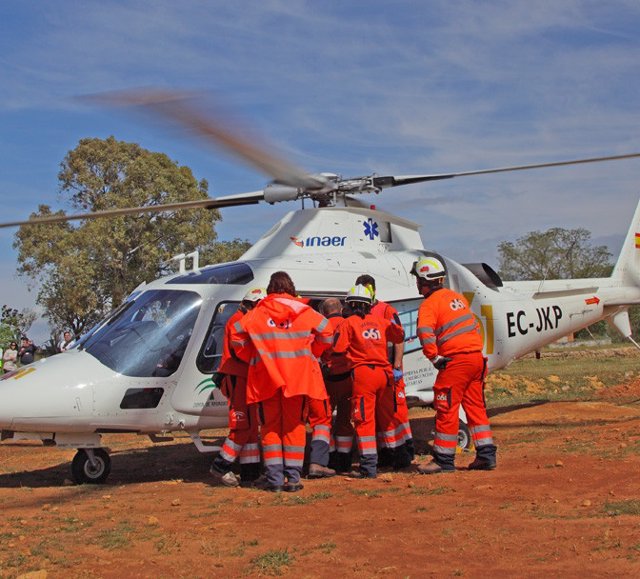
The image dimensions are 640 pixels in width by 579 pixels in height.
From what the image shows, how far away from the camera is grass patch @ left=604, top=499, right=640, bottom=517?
18.1 feet

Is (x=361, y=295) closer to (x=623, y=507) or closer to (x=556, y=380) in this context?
(x=623, y=507)

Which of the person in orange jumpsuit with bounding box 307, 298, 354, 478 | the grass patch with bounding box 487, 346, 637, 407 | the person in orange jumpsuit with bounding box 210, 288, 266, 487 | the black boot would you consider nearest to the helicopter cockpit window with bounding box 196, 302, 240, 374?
the person in orange jumpsuit with bounding box 210, 288, 266, 487

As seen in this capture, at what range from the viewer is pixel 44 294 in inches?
1383

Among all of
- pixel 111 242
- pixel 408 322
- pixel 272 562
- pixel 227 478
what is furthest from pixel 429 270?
pixel 111 242

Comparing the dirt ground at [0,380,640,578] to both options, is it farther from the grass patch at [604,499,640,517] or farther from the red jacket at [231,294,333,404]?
the red jacket at [231,294,333,404]

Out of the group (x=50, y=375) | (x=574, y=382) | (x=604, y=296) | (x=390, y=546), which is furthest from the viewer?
(x=574, y=382)

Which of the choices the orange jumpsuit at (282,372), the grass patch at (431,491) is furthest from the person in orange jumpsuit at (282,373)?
the grass patch at (431,491)

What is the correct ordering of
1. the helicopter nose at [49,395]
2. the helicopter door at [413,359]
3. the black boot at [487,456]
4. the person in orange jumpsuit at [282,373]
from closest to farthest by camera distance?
1. the person in orange jumpsuit at [282,373]
2. the helicopter nose at [49,395]
3. the black boot at [487,456]
4. the helicopter door at [413,359]

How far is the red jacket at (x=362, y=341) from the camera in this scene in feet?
26.6

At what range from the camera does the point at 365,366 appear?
26.6 feet

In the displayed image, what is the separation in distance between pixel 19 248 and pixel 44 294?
2.38 meters

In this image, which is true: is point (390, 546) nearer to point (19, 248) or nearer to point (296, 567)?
point (296, 567)

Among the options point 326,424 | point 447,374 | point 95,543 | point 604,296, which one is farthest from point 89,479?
point 604,296

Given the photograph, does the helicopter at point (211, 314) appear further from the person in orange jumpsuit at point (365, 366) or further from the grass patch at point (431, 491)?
the grass patch at point (431, 491)
